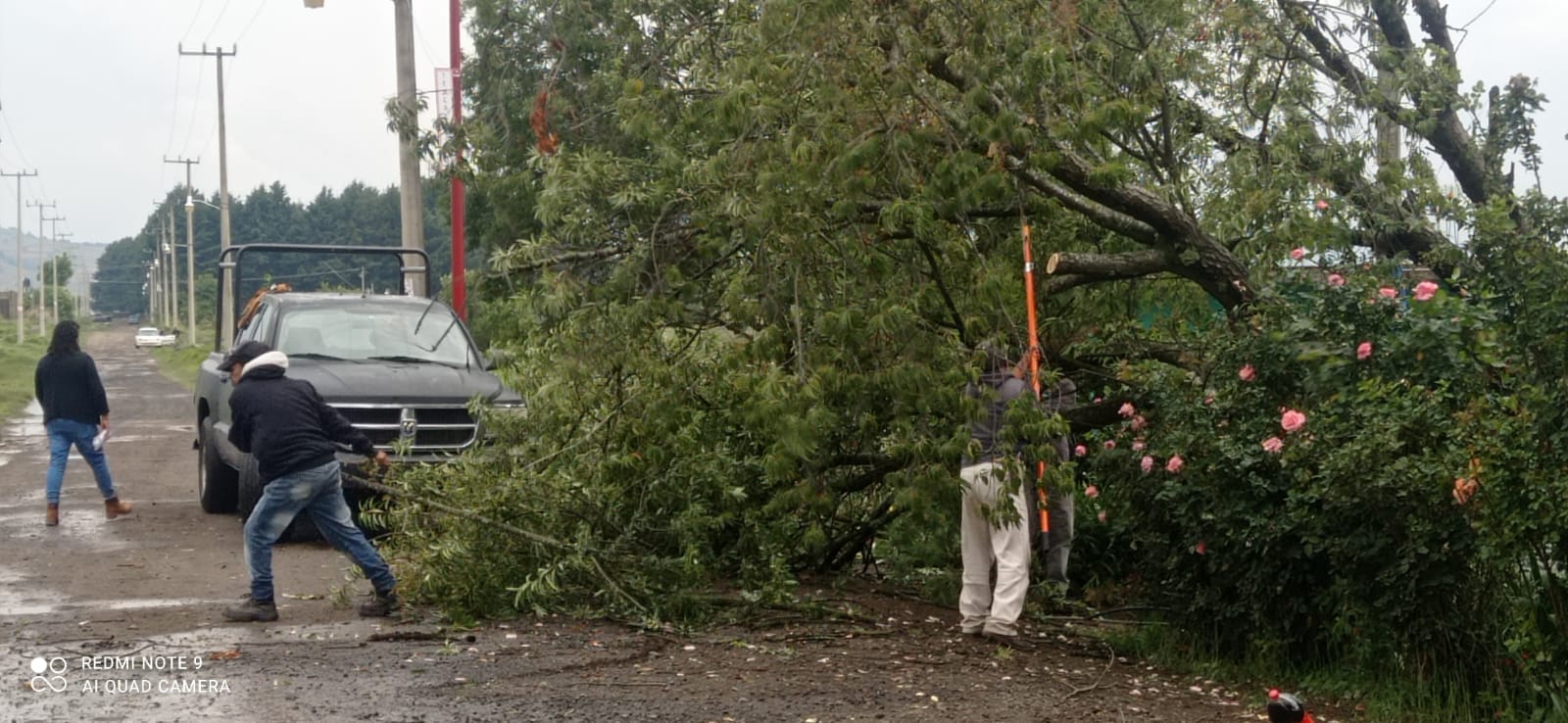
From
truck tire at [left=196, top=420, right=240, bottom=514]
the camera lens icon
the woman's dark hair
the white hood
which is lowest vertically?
the camera lens icon

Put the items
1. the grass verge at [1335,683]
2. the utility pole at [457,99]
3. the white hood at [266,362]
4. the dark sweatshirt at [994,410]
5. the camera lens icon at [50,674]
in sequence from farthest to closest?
the utility pole at [457,99] < the white hood at [266,362] < the dark sweatshirt at [994,410] < the camera lens icon at [50,674] < the grass verge at [1335,683]

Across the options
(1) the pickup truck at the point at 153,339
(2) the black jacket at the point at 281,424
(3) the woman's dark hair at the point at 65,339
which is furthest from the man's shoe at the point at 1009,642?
(1) the pickup truck at the point at 153,339

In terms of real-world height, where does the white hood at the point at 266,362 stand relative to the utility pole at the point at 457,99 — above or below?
below

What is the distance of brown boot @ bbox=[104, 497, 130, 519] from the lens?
43.6 ft

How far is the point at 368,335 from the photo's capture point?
13.3 metres

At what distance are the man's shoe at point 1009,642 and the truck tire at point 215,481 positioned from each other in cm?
764

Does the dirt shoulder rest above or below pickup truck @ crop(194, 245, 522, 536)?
below

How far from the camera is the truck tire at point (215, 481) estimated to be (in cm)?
1341

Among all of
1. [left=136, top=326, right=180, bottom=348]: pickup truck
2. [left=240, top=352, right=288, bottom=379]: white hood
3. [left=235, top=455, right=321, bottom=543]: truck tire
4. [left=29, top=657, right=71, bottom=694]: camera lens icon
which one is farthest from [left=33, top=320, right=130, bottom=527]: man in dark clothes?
[left=136, top=326, right=180, bottom=348]: pickup truck

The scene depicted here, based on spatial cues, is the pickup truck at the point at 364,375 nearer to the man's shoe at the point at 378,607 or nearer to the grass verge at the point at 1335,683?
the man's shoe at the point at 378,607

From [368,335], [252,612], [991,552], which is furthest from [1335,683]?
[368,335]

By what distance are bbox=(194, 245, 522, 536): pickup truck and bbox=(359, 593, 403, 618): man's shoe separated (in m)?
2.29

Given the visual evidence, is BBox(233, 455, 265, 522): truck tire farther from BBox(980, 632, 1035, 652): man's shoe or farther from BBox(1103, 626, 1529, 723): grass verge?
BBox(1103, 626, 1529, 723): grass verge

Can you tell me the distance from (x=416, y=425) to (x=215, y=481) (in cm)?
268
